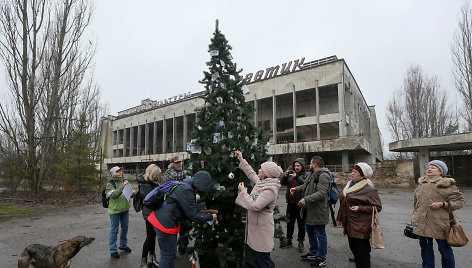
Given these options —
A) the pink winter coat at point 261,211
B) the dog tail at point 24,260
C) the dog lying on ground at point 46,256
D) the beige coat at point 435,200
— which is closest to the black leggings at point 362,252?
the beige coat at point 435,200

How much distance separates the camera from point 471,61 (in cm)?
2158

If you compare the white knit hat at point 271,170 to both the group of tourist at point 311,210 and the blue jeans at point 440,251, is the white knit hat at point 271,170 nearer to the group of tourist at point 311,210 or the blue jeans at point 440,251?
the group of tourist at point 311,210

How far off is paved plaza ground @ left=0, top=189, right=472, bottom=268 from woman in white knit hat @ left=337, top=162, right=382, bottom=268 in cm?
115

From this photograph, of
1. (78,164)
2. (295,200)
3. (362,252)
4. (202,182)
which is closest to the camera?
(202,182)

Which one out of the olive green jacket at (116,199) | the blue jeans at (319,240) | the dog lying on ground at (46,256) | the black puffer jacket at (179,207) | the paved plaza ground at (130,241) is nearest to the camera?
the black puffer jacket at (179,207)

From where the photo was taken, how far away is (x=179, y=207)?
309cm

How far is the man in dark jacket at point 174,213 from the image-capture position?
3039 millimetres

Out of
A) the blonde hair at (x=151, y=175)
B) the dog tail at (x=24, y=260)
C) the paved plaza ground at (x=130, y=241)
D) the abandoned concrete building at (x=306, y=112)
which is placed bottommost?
the paved plaza ground at (x=130, y=241)

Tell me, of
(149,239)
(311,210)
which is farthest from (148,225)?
(311,210)

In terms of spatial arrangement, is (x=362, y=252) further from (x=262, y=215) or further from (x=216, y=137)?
(x=216, y=137)

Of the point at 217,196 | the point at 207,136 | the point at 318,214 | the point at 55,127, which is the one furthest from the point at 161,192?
the point at 55,127

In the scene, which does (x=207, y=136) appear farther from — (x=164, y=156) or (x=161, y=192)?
(x=164, y=156)

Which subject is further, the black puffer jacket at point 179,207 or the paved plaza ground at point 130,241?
the paved plaza ground at point 130,241

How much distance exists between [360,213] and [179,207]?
2564 millimetres
